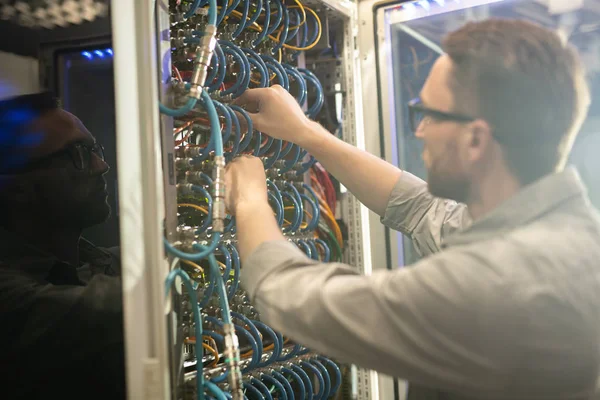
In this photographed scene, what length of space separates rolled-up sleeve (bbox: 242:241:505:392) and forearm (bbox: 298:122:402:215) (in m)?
0.57

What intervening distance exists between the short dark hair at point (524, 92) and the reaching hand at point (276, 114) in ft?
1.76

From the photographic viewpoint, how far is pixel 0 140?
1.19 m

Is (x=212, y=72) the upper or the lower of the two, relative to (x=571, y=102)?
upper

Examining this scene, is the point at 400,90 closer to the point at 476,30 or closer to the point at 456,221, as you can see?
the point at 456,221

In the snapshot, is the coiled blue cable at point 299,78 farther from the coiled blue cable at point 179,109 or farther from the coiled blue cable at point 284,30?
the coiled blue cable at point 179,109

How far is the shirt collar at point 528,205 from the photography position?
3.68 feet

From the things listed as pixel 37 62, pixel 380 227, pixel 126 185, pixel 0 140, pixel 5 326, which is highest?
pixel 37 62

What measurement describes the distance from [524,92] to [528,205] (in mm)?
229

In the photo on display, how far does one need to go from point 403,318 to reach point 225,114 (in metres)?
0.71

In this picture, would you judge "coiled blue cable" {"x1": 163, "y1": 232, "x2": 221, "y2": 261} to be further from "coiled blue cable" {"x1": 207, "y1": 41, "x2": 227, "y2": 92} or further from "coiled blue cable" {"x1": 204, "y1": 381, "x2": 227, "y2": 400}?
"coiled blue cable" {"x1": 207, "y1": 41, "x2": 227, "y2": 92}

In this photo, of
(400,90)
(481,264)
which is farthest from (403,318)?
(400,90)

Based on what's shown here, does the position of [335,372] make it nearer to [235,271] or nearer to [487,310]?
[235,271]

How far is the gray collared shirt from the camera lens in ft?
3.32

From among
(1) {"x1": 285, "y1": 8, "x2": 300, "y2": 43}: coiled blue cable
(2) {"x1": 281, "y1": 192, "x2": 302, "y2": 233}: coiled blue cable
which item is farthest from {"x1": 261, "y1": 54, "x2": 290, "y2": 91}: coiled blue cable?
(2) {"x1": 281, "y1": 192, "x2": 302, "y2": 233}: coiled blue cable
